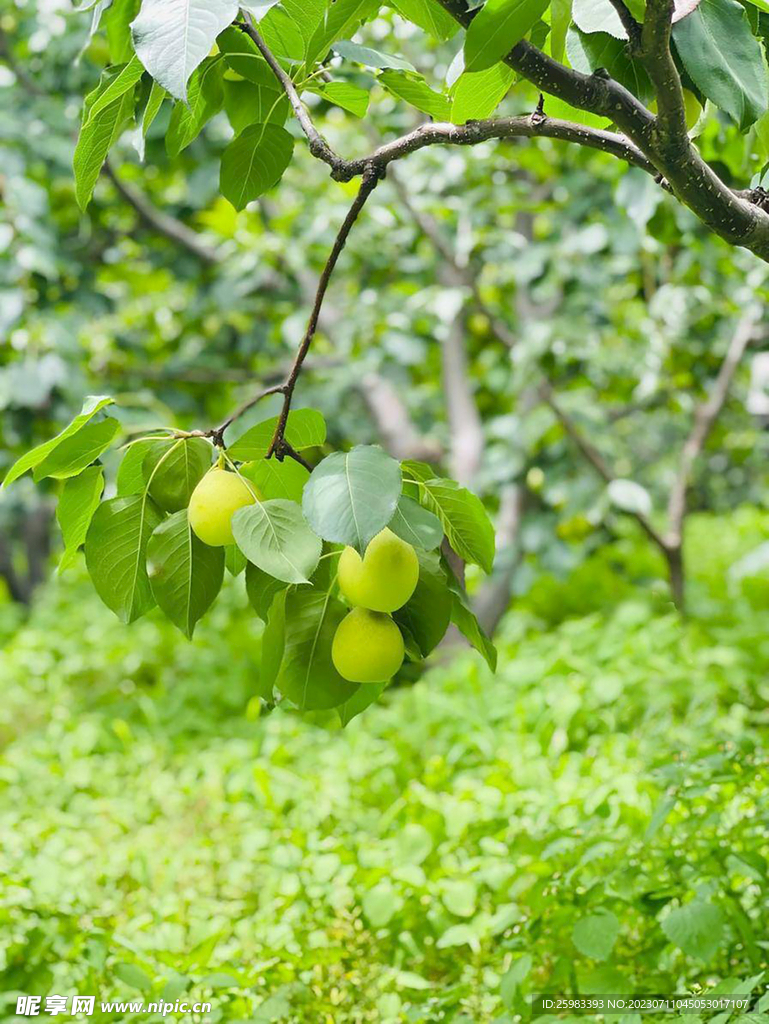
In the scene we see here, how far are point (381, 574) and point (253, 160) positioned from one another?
15.5 inches

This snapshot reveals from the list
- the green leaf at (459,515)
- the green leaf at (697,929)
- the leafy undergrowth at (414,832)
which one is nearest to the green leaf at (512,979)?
the leafy undergrowth at (414,832)

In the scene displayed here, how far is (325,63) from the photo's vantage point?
0.92m

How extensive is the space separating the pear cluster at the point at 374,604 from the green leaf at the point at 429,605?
0.02 m

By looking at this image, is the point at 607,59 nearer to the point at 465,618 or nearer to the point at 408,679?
the point at 465,618

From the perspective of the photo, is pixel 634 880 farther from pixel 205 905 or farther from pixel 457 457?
pixel 457 457

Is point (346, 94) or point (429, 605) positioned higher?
point (346, 94)

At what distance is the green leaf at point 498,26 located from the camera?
58 centimetres

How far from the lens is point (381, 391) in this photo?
301cm

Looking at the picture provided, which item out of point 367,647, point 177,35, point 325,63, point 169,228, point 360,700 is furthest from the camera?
point 169,228

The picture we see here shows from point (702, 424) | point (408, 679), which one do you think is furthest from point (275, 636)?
point (408, 679)

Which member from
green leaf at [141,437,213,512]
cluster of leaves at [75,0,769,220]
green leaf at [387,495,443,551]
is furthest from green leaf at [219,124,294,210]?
green leaf at [387,495,443,551]

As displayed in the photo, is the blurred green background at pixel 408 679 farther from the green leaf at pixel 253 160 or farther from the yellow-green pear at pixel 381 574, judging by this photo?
the yellow-green pear at pixel 381 574

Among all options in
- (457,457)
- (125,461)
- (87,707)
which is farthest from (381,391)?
(125,461)

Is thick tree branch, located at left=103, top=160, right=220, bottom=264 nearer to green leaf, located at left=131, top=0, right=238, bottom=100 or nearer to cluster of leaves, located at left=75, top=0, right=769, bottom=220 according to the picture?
cluster of leaves, located at left=75, top=0, right=769, bottom=220
